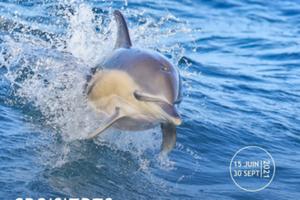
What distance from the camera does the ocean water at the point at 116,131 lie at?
20.8 ft

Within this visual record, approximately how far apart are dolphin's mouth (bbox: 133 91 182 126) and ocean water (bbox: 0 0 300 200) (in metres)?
1.10

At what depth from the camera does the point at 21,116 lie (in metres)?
7.71

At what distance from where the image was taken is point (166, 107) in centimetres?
545

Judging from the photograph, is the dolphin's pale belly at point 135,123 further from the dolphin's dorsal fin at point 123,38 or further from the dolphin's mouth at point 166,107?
the dolphin's dorsal fin at point 123,38

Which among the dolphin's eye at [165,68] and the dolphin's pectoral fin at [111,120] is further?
the dolphin's pectoral fin at [111,120]

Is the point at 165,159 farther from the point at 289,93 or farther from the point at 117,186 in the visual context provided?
the point at 289,93

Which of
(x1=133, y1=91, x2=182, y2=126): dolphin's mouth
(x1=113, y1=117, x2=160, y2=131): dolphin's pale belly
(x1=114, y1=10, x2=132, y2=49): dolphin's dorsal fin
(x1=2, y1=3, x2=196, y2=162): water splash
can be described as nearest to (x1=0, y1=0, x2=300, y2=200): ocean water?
(x1=2, y1=3, x2=196, y2=162): water splash

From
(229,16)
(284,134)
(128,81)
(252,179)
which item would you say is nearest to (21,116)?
(128,81)

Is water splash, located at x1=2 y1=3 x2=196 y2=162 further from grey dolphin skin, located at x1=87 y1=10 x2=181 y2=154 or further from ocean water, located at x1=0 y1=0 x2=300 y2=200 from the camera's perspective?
grey dolphin skin, located at x1=87 y1=10 x2=181 y2=154

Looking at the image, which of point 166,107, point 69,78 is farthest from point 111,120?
point 69,78

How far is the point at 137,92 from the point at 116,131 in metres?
1.62

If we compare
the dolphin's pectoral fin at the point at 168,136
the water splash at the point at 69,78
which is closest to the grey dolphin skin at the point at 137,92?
the dolphin's pectoral fin at the point at 168,136

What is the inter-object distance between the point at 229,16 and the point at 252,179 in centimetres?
1230

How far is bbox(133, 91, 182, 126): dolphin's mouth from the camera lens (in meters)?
5.34
